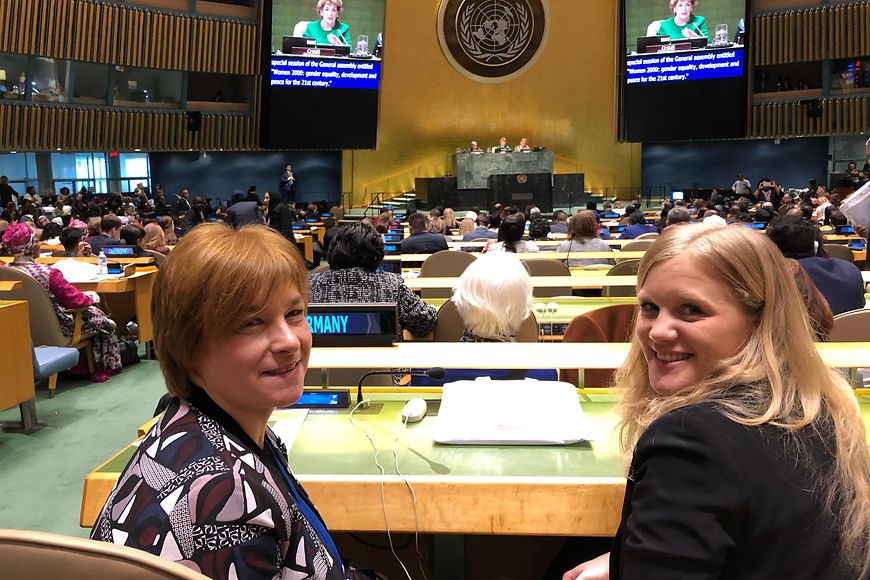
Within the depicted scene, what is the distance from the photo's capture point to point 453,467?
1.90 metres

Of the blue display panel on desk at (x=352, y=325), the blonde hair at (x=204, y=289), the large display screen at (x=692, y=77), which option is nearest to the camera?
the blonde hair at (x=204, y=289)

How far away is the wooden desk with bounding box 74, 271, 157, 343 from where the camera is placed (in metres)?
6.06

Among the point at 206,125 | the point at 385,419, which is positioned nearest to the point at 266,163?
the point at 206,125

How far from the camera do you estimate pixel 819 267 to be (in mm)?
3932

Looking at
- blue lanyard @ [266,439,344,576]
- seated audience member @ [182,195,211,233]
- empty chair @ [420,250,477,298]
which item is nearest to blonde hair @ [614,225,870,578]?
blue lanyard @ [266,439,344,576]

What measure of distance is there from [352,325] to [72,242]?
576cm

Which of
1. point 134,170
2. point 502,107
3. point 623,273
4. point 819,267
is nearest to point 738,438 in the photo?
point 819,267

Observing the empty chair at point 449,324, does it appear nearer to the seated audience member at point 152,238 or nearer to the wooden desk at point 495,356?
the wooden desk at point 495,356

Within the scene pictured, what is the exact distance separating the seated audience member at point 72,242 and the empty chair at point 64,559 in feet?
23.6

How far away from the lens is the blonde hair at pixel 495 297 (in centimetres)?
313

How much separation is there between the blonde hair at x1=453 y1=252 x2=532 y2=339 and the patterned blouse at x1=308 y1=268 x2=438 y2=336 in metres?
0.46

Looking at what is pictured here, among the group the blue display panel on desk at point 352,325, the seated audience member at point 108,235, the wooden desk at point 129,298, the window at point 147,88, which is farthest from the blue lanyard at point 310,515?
the window at point 147,88
